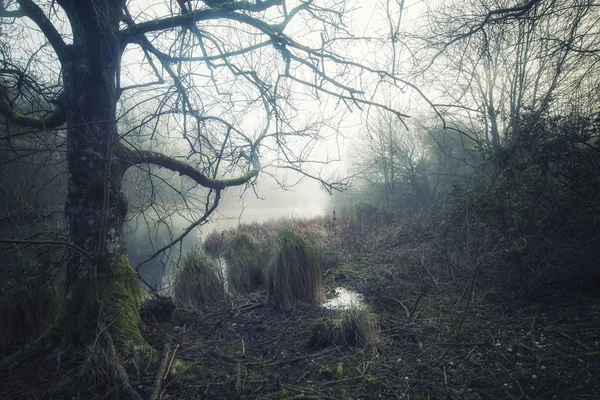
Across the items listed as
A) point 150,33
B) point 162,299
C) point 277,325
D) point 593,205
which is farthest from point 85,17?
point 593,205

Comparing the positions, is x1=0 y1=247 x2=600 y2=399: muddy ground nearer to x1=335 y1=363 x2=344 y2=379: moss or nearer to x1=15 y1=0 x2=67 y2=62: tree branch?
x1=335 y1=363 x2=344 y2=379: moss

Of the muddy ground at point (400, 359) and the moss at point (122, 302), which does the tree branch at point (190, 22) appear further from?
the muddy ground at point (400, 359)

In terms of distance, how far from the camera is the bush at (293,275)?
493 cm

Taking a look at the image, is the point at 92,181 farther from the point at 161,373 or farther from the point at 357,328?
the point at 357,328

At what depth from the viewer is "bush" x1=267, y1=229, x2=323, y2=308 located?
4926 mm

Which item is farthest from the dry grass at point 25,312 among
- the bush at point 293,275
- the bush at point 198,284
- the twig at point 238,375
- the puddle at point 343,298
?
the puddle at point 343,298

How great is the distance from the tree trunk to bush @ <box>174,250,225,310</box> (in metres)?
1.52

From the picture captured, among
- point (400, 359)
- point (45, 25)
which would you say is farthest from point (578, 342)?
point (45, 25)

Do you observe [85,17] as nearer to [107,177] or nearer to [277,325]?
[107,177]

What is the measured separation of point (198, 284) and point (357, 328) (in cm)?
293

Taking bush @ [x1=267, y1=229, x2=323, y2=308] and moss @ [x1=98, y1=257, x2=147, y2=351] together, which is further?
bush @ [x1=267, y1=229, x2=323, y2=308]

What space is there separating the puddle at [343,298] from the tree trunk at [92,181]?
277 centimetres

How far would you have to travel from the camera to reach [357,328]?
336 centimetres

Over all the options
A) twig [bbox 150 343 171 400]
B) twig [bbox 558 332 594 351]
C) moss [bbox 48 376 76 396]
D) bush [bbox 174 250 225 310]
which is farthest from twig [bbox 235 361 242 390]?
twig [bbox 558 332 594 351]
